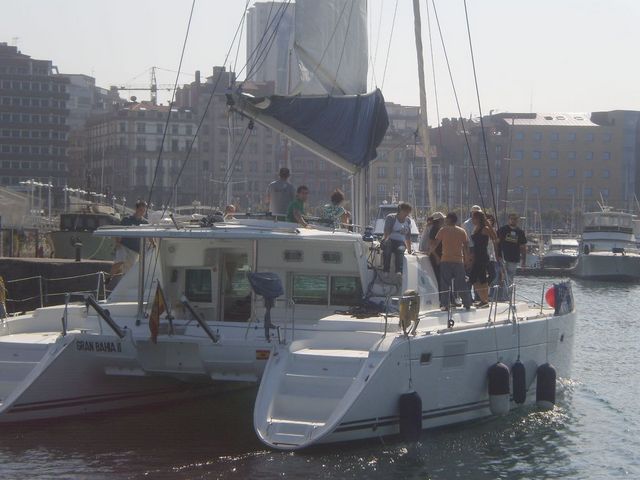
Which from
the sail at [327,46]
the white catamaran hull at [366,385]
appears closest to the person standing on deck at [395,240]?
the white catamaran hull at [366,385]

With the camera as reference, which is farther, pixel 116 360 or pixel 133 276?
pixel 133 276

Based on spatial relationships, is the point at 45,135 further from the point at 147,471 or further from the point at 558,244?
the point at 147,471

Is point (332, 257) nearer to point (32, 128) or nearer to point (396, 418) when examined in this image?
point (396, 418)

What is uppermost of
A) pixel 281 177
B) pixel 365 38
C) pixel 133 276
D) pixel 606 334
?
pixel 365 38

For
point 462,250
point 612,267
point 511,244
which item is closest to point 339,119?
point 462,250

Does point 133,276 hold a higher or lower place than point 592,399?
higher

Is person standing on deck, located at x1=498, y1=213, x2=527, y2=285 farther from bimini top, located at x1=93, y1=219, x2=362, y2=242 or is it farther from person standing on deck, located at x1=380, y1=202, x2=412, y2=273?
bimini top, located at x1=93, y1=219, x2=362, y2=242

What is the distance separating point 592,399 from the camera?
53.8 ft

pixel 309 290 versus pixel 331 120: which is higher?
pixel 331 120

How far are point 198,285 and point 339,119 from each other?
3077mm

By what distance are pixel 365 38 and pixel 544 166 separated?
109 metres

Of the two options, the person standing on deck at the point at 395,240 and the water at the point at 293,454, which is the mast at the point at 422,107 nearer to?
the person standing on deck at the point at 395,240

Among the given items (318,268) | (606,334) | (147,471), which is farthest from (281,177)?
(606,334)

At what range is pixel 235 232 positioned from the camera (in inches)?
481
